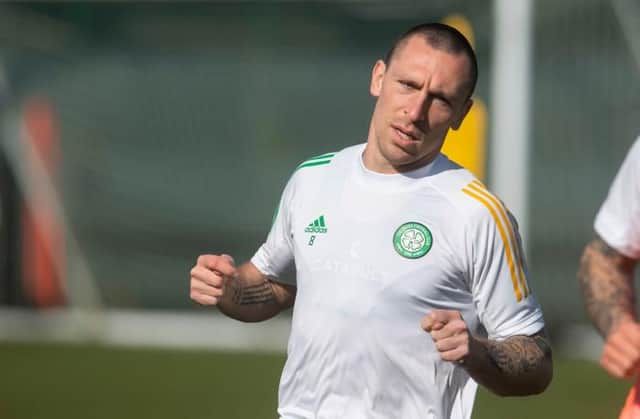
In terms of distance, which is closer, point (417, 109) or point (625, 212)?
point (417, 109)

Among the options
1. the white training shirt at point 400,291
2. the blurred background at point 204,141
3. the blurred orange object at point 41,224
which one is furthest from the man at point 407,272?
the blurred orange object at point 41,224

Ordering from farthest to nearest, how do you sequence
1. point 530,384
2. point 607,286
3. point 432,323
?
point 607,286
point 530,384
point 432,323

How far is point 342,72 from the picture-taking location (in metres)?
13.3

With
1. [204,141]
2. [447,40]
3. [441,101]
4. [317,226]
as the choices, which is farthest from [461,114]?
[204,141]

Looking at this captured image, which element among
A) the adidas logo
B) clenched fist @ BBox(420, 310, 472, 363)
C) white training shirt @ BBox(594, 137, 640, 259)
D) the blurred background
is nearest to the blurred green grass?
the blurred background

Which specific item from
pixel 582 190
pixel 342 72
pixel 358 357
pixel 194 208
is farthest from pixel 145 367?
pixel 358 357

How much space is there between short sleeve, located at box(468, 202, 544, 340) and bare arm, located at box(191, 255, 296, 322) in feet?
2.32

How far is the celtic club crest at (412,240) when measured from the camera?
12.5ft

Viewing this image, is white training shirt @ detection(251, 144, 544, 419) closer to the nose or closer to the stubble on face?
the stubble on face

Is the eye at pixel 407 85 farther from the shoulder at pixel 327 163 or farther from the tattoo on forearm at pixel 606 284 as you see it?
the tattoo on forearm at pixel 606 284

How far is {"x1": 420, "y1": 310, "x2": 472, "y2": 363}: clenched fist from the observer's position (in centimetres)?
333

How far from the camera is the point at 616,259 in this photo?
404 centimetres

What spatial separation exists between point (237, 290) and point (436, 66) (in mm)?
936

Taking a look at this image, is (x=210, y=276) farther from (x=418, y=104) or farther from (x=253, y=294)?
(x=418, y=104)
